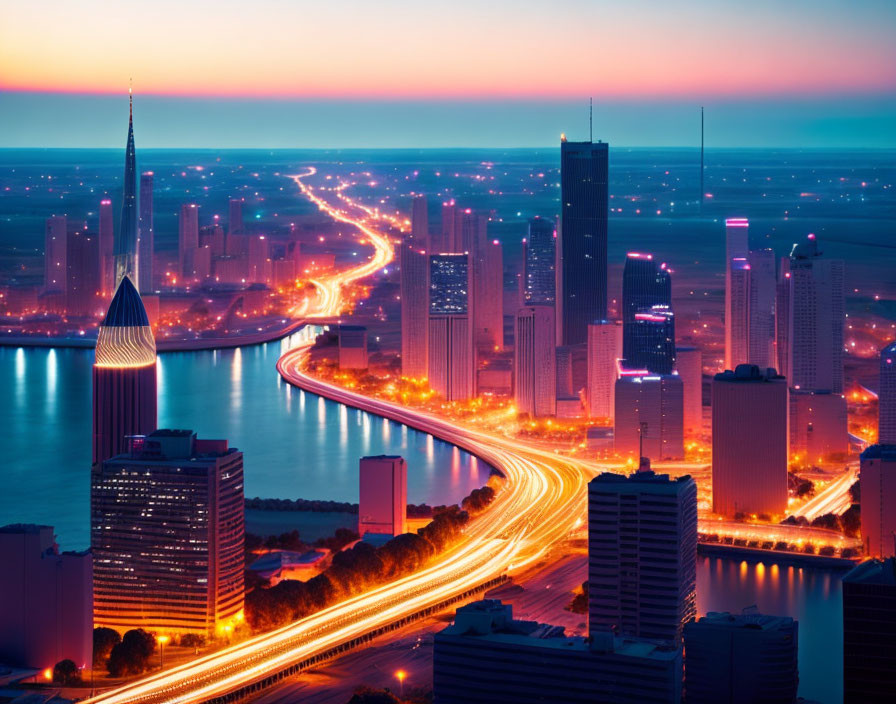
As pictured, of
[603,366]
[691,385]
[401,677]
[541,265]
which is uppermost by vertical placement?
Result: [541,265]

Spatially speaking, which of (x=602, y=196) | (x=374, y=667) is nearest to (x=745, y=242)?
(x=602, y=196)

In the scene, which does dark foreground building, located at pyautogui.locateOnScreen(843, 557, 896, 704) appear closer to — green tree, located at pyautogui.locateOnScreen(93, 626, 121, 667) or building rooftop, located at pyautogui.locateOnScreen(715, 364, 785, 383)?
green tree, located at pyautogui.locateOnScreen(93, 626, 121, 667)

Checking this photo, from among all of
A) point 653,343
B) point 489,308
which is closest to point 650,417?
point 653,343

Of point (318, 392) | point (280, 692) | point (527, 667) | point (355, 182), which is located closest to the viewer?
point (527, 667)

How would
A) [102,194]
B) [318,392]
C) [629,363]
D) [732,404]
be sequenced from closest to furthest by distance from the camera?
[732,404] → [629,363] → [318,392] → [102,194]

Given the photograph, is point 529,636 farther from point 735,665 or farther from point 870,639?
point 870,639

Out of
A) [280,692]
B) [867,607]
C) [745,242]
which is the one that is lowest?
[280,692]

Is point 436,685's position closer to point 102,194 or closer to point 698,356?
point 698,356
